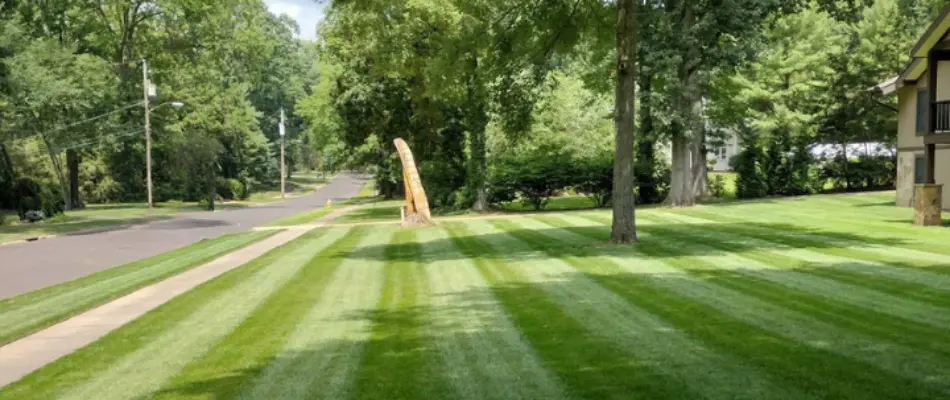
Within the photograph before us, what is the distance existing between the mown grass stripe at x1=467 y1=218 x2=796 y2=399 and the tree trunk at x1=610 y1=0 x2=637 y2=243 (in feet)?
10.7

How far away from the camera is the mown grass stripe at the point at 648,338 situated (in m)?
5.65

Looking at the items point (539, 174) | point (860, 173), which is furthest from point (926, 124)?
point (539, 174)

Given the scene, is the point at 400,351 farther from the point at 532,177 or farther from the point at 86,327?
the point at 532,177

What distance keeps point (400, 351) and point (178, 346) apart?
103 inches

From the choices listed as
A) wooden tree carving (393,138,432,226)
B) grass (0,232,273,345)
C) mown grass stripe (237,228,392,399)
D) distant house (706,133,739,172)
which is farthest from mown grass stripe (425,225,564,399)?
distant house (706,133,739,172)

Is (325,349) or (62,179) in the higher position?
(62,179)

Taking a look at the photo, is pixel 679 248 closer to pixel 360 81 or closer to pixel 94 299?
pixel 94 299

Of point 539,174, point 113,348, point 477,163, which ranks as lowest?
point 113,348

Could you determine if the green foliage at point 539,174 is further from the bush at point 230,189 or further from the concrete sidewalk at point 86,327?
the bush at point 230,189

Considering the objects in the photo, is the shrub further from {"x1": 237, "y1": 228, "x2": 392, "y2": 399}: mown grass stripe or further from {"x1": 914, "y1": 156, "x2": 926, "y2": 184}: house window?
{"x1": 237, "y1": 228, "x2": 392, "y2": 399}: mown grass stripe

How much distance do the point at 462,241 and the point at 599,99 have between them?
21.3 m

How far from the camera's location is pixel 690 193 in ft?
102

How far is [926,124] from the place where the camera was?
2433 cm

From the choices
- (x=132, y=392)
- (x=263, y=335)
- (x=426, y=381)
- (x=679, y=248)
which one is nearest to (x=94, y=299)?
(x=263, y=335)
